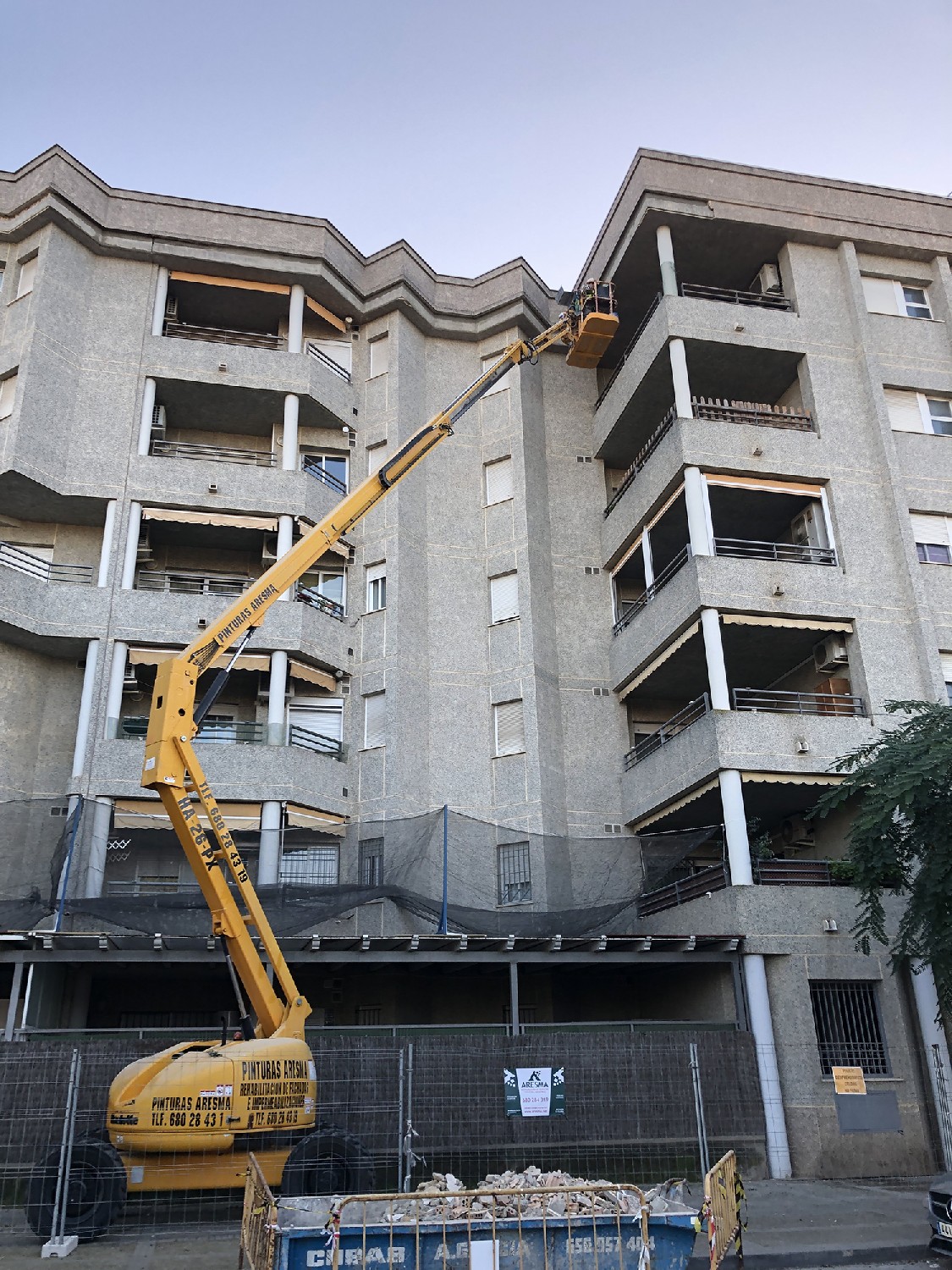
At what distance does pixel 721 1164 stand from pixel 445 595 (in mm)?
18161

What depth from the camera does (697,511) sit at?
2248cm

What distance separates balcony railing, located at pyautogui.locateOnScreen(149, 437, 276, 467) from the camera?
2686cm

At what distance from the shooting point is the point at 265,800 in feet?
74.6

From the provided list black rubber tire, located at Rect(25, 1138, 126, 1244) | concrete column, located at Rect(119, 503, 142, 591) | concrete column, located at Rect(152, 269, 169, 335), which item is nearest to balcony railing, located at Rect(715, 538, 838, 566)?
concrete column, located at Rect(119, 503, 142, 591)

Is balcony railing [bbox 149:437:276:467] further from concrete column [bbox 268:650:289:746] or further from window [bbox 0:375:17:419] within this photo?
concrete column [bbox 268:650:289:746]

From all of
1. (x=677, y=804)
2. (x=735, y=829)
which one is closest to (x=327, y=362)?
(x=677, y=804)

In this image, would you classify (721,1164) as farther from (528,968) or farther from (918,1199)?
(528,968)

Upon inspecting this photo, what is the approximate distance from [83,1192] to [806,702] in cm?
1697

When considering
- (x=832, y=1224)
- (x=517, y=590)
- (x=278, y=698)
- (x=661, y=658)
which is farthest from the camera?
(x=517, y=590)

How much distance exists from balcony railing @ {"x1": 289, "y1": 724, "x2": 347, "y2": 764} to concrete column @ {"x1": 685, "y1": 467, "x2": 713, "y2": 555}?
9278mm

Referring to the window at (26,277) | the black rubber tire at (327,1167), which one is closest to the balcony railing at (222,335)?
the window at (26,277)

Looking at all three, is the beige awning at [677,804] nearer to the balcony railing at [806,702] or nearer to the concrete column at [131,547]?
the balcony railing at [806,702]

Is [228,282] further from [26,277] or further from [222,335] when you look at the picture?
[26,277]

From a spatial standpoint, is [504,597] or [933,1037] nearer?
[933,1037]
